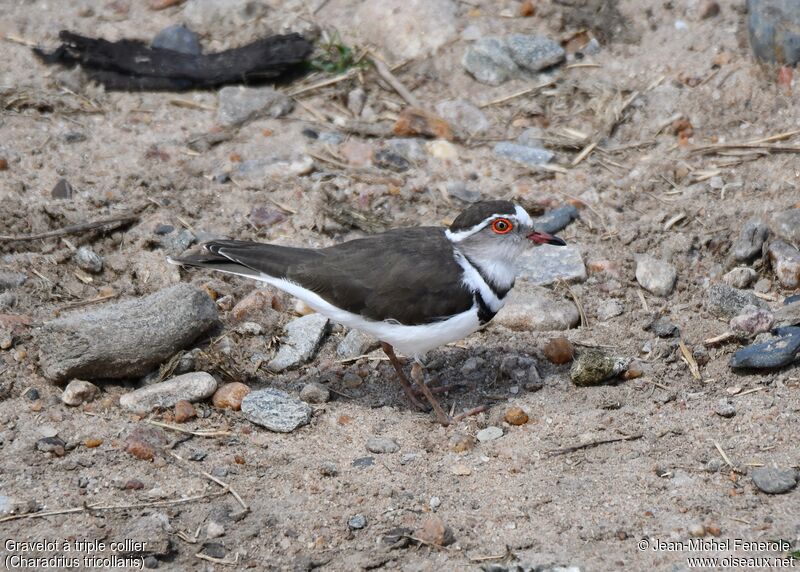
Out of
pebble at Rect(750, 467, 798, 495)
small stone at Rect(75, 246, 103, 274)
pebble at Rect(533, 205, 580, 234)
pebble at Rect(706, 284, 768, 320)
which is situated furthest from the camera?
pebble at Rect(533, 205, 580, 234)

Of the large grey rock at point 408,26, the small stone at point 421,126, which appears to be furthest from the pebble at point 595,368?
the large grey rock at point 408,26

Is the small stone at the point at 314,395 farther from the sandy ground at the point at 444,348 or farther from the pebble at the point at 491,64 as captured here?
the pebble at the point at 491,64

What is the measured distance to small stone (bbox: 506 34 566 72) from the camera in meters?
9.07

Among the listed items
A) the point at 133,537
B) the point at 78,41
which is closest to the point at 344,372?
the point at 133,537

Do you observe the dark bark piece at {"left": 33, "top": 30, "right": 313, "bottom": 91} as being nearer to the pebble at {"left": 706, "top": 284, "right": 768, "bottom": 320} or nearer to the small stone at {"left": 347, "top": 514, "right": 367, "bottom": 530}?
the pebble at {"left": 706, "top": 284, "right": 768, "bottom": 320}

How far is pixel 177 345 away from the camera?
637cm

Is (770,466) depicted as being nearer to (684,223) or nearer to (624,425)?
(624,425)

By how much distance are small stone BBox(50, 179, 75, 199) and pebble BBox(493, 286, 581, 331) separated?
3521 millimetres

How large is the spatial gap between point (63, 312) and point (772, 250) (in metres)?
4.97

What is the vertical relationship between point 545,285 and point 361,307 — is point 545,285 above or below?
below

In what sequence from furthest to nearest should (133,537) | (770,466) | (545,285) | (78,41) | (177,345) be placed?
(78,41) → (545,285) → (177,345) → (770,466) → (133,537)

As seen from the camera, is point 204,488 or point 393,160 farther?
point 393,160

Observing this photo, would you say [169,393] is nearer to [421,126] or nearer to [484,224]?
[484,224]

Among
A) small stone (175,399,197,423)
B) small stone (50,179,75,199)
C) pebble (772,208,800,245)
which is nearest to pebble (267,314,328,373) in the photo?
small stone (175,399,197,423)
